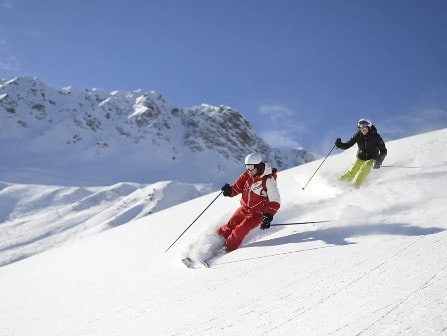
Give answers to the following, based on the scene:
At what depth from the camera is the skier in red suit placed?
566 cm

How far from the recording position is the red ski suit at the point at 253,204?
18.3 feet

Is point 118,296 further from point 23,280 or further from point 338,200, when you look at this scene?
point 338,200

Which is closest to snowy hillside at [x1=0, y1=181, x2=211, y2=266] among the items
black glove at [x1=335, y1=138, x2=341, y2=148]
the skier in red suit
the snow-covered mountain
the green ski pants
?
the snow-covered mountain

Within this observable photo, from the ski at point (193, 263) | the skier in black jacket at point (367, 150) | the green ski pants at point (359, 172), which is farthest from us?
the skier in black jacket at point (367, 150)

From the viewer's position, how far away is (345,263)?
3949mm

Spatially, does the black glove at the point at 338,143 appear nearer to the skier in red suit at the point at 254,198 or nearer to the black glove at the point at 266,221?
the skier in red suit at the point at 254,198

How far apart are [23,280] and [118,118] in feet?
210

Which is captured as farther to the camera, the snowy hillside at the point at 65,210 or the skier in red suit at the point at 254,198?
the snowy hillside at the point at 65,210

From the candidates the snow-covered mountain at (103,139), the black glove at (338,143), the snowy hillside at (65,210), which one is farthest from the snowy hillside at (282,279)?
the snow-covered mountain at (103,139)

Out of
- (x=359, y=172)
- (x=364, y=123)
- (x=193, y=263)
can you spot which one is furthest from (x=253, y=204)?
(x=364, y=123)

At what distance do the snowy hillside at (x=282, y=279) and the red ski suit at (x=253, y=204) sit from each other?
24cm

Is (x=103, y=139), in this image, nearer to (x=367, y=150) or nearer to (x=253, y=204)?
(x=367, y=150)

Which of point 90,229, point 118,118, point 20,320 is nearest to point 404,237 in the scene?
point 20,320

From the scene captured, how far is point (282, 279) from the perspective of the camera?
3887mm
